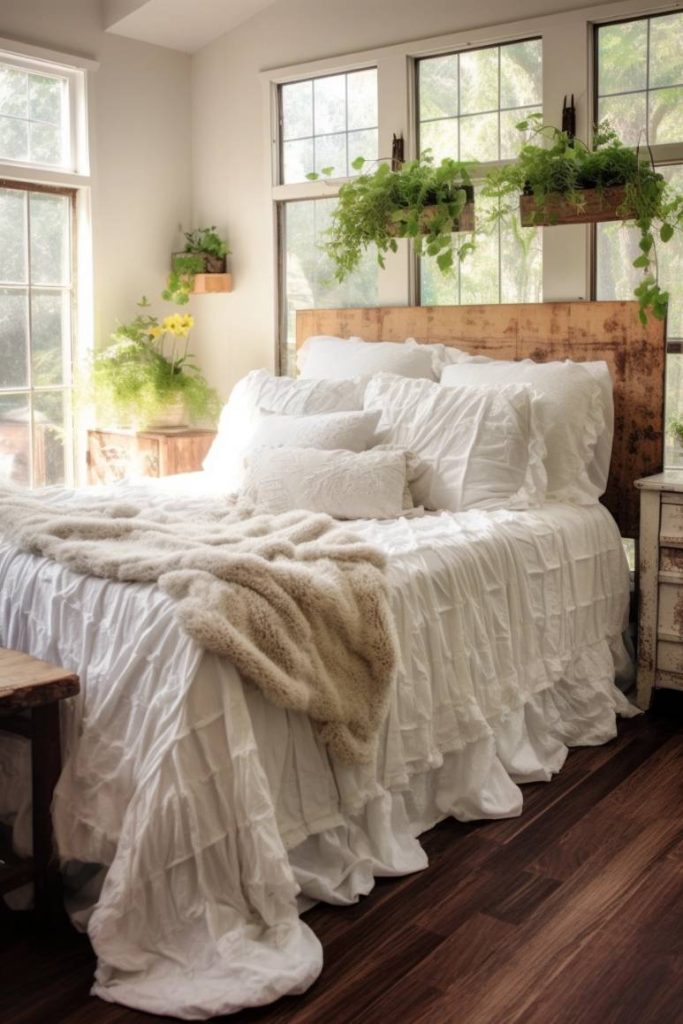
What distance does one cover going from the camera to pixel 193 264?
5219mm

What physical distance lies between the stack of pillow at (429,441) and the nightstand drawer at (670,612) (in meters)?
0.40

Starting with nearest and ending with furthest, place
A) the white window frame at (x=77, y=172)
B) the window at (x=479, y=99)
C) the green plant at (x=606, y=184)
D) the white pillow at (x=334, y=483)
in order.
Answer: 1. the white pillow at (x=334, y=483)
2. the green plant at (x=606, y=184)
3. the window at (x=479, y=99)
4. the white window frame at (x=77, y=172)

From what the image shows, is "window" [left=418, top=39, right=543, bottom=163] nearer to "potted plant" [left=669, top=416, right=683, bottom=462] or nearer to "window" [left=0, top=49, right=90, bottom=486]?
"potted plant" [left=669, top=416, right=683, bottom=462]

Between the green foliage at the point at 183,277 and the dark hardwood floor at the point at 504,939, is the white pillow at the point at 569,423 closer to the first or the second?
the dark hardwood floor at the point at 504,939

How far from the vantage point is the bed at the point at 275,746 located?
2.19m

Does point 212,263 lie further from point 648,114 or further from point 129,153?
point 648,114

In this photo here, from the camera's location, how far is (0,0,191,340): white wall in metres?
4.90

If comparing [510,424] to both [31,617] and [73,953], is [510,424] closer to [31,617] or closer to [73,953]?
[31,617]

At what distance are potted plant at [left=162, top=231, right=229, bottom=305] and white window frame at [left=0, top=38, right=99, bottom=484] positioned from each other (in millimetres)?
409

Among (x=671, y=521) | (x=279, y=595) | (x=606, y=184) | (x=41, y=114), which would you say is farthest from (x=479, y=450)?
(x=41, y=114)

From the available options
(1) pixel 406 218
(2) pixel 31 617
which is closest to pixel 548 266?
(1) pixel 406 218

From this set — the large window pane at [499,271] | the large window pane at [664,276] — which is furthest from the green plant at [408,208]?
the large window pane at [664,276]

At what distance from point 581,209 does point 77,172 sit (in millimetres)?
2304

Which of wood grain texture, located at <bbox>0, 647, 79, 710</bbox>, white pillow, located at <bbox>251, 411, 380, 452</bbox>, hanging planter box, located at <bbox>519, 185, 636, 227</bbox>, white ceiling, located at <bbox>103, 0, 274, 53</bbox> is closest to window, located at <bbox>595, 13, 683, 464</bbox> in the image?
hanging planter box, located at <bbox>519, 185, 636, 227</bbox>
